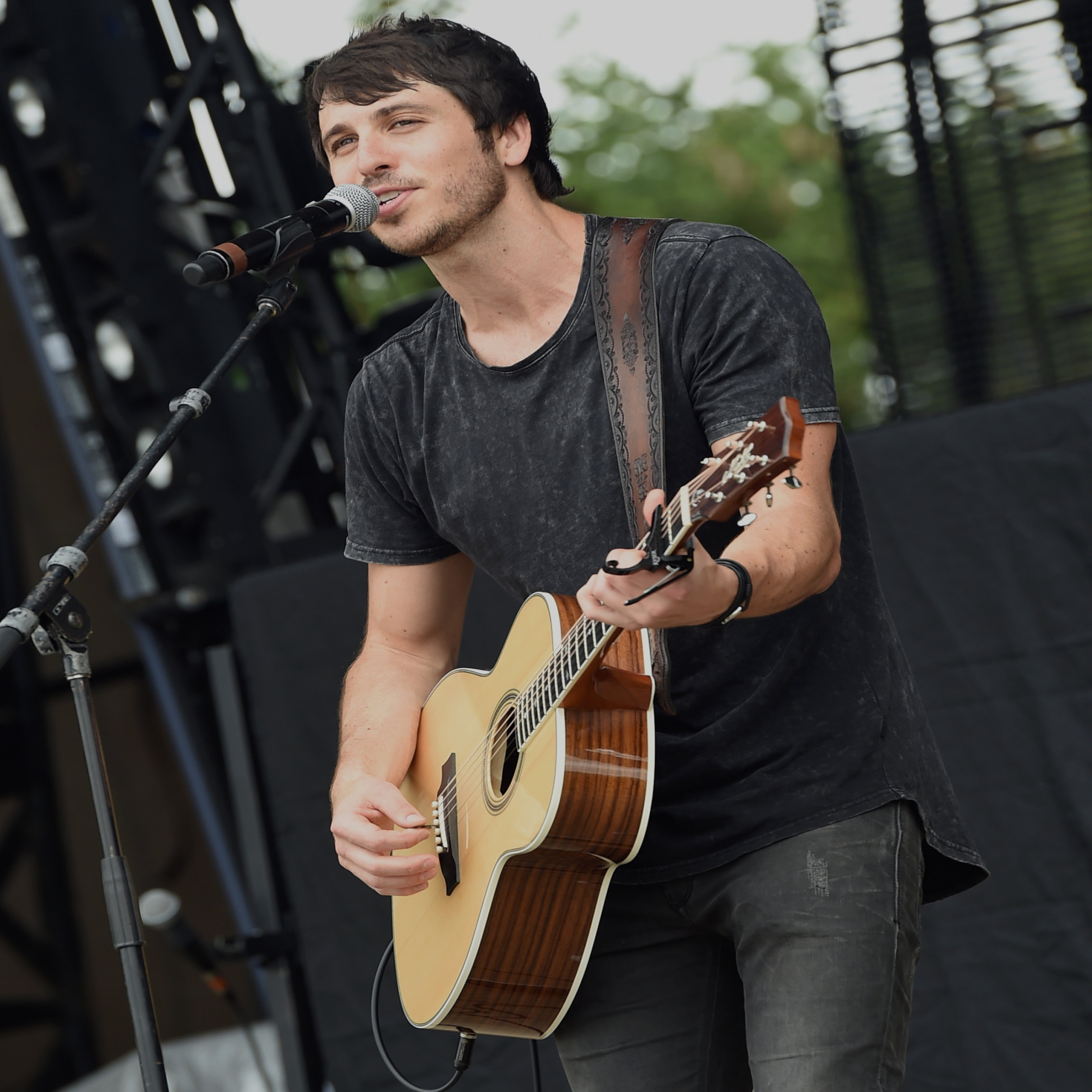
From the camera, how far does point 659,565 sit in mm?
1337

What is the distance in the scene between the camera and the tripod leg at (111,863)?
5.87ft

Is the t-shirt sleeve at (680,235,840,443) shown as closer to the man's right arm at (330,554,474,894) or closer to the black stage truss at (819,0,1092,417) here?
the man's right arm at (330,554,474,894)

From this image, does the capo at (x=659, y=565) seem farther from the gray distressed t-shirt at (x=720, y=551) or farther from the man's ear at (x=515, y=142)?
the man's ear at (x=515, y=142)

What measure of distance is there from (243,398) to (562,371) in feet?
8.51

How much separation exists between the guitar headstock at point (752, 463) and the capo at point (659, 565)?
0.14 ft

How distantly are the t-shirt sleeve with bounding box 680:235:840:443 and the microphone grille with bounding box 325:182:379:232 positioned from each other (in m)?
0.50

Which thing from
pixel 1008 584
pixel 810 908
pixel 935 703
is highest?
pixel 810 908

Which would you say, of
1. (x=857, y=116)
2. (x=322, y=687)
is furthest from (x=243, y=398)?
(x=857, y=116)

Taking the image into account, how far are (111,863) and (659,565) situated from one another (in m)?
1.00

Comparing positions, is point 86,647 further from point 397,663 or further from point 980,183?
point 980,183

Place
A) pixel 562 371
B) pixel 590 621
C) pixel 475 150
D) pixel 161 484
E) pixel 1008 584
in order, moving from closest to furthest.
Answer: pixel 590 621 → pixel 562 371 → pixel 475 150 → pixel 1008 584 → pixel 161 484

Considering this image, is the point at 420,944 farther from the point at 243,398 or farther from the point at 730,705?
the point at 243,398

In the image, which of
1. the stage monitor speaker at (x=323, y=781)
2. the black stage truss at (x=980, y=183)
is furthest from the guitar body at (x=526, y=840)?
the black stage truss at (x=980, y=183)

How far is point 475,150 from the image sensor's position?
6.79ft
